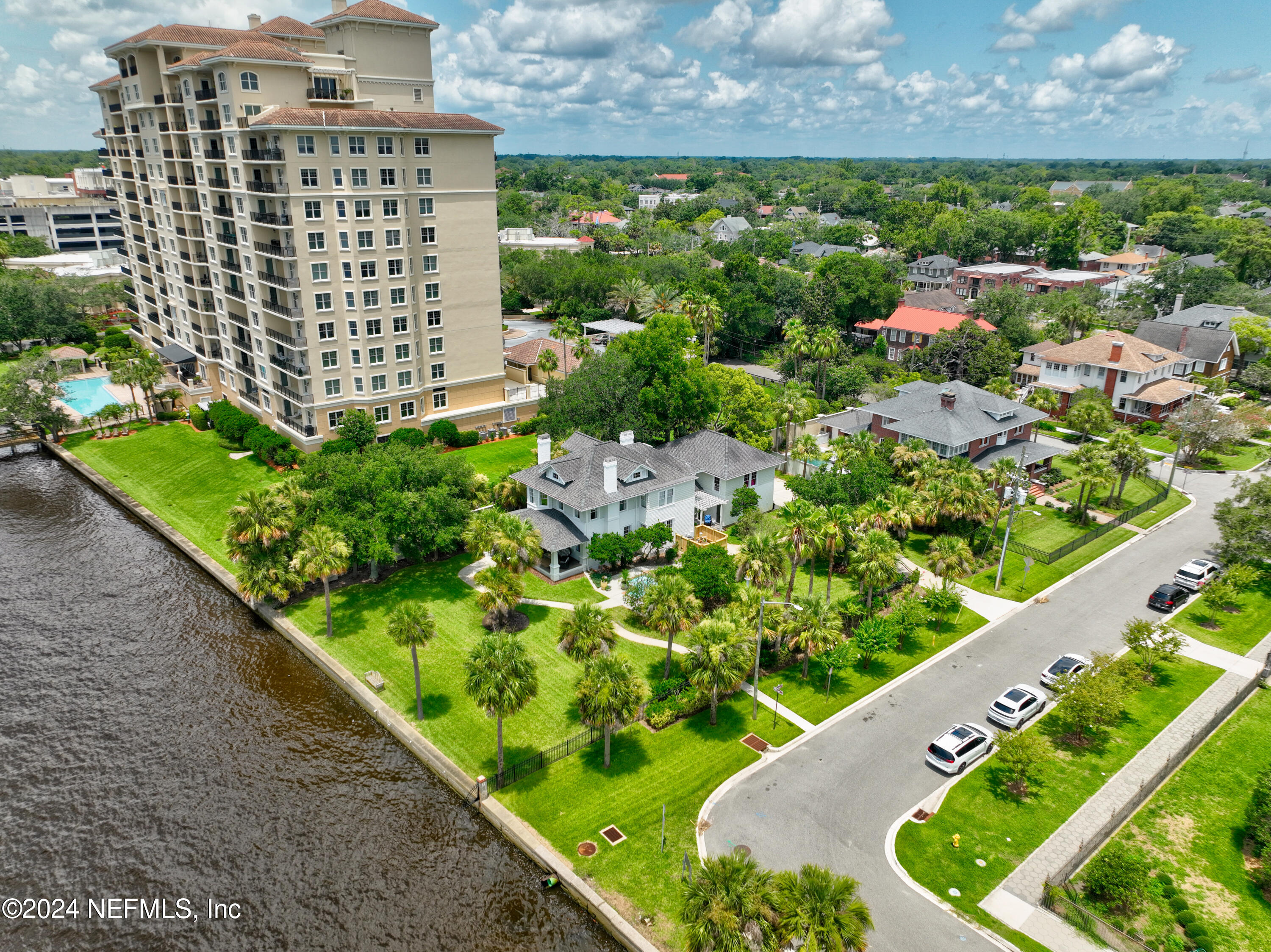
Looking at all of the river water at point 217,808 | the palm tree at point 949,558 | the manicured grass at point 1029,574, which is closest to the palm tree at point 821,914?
the river water at point 217,808

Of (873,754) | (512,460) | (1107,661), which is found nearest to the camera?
(873,754)

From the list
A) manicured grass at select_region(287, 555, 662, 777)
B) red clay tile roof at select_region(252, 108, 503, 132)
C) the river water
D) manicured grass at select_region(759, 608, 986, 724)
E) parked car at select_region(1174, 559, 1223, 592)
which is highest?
red clay tile roof at select_region(252, 108, 503, 132)

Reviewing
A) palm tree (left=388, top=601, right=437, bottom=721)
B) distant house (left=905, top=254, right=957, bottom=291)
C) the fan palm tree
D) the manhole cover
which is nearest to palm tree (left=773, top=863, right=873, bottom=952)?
the manhole cover

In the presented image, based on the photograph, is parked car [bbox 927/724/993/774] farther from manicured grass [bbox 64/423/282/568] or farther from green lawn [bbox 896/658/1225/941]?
manicured grass [bbox 64/423/282/568]


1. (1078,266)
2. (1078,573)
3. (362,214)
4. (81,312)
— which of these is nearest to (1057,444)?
(1078,573)

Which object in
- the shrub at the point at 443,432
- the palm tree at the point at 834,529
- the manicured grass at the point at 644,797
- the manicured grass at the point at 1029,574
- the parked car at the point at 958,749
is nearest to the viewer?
the manicured grass at the point at 644,797

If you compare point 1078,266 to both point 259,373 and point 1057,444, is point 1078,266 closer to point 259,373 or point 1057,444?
point 1057,444

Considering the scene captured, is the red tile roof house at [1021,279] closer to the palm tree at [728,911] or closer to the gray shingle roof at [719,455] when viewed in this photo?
the gray shingle roof at [719,455]
